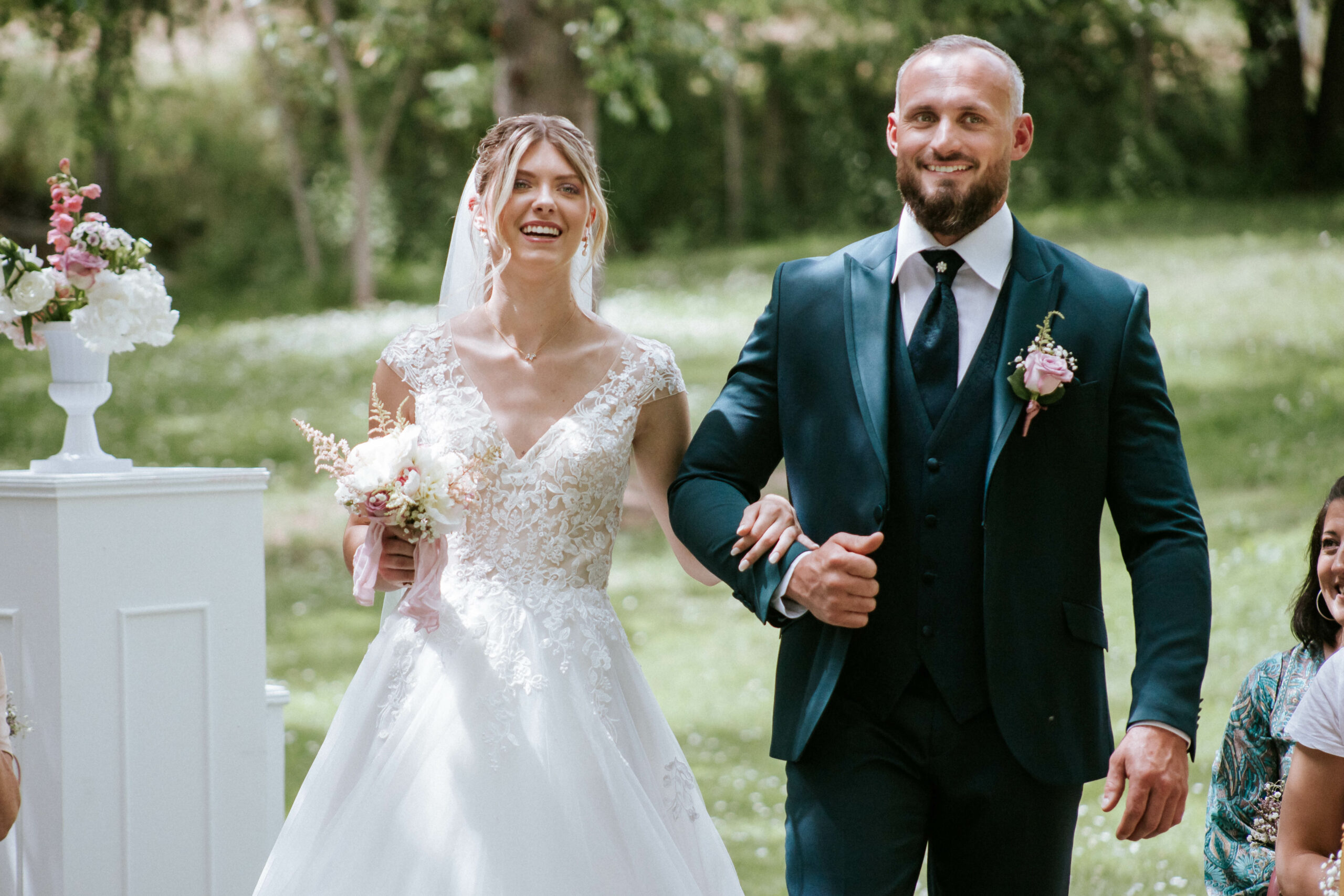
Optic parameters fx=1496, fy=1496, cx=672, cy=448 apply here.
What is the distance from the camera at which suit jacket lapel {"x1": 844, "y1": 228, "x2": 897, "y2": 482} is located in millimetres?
2832

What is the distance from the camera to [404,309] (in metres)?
22.7

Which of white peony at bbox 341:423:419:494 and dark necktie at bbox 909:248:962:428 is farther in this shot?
white peony at bbox 341:423:419:494

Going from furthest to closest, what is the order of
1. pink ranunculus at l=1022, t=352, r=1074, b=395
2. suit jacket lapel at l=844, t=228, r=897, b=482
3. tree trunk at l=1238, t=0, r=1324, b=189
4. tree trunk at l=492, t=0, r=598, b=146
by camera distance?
tree trunk at l=1238, t=0, r=1324, b=189 → tree trunk at l=492, t=0, r=598, b=146 → suit jacket lapel at l=844, t=228, r=897, b=482 → pink ranunculus at l=1022, t=352, r=1074, b=395

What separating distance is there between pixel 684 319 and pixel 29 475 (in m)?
13.2

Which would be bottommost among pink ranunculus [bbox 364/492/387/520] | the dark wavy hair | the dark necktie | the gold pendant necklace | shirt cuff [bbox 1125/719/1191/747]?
the dark wavy hair

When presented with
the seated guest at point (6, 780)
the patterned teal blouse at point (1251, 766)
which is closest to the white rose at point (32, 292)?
the seated guest at point (6, 780)

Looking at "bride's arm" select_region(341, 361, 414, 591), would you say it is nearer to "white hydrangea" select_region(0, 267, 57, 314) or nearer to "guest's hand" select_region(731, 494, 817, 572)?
"guest's hand" select_region(731, 494, 817, 572)

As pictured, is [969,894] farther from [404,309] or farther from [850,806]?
[404,309]

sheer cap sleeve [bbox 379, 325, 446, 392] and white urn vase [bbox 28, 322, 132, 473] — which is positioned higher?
sheer cap sleeve [bbox 379, 325, 446, 392]

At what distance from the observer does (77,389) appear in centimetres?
439

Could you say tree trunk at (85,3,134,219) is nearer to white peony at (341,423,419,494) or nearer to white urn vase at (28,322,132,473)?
white urn vase at (28,322,132,473)

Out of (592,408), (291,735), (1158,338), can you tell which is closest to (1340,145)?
(1158,338)

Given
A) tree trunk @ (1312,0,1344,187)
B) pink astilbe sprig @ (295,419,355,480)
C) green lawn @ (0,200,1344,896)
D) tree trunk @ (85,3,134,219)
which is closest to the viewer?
pink astilbe sprig @ (295,419,355,480)

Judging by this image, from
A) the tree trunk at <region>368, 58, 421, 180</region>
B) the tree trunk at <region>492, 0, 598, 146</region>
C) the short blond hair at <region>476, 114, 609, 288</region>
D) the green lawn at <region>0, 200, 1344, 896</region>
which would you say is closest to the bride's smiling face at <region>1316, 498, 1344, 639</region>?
the short blond hair at <region>476, 114, 609, 288</region>
